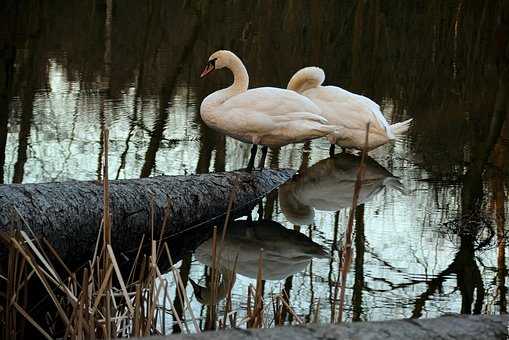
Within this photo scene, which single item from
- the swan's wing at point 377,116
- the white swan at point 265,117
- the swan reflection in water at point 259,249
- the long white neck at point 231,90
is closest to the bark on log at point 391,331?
the swan reflection in water at point 259,249

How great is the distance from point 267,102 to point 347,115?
1032mm

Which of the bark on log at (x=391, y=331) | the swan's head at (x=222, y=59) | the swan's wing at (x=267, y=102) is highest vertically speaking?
the bark on log at (x=391, y=331)

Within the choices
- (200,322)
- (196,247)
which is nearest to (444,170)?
(196,247)

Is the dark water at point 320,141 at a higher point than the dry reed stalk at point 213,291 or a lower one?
lower

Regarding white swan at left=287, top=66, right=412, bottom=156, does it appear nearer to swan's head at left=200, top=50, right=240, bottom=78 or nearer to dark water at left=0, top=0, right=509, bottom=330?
dark water at left=0, top=0, right=509, bottom=330

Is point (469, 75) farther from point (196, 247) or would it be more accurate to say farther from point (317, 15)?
point (196, 247)

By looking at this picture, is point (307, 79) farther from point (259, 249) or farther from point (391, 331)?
point (391, 331)

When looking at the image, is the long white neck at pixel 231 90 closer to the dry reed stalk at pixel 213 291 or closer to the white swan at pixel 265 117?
the white swan at pixel 265 117

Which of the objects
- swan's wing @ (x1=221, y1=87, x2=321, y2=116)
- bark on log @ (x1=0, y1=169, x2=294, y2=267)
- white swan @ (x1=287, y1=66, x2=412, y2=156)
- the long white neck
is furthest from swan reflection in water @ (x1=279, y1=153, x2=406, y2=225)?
the long white neck

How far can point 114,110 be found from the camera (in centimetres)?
955

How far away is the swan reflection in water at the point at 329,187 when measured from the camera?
6340 mm

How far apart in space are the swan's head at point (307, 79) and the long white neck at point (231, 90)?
69cm

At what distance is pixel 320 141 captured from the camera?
8.70 metres

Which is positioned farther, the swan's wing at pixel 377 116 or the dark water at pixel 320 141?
the swan's wing at pixel 377 116
